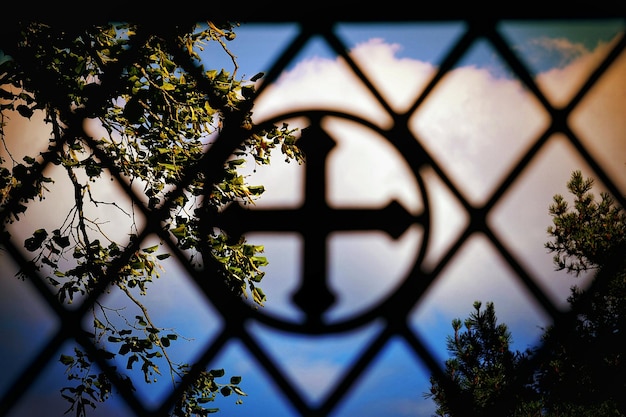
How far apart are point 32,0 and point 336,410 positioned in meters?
1.20

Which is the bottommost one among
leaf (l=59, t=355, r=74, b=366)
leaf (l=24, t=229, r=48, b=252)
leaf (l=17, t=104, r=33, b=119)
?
leaf (l=59, t=355, r=74, b=366)

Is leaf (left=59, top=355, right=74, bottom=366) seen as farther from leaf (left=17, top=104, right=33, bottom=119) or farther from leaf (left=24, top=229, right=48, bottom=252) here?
leaf (left=17, top=104, right=33, bottom=119)

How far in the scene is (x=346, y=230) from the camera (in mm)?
1051

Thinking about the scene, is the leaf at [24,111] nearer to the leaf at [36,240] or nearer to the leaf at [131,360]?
the leaf at [36,240]

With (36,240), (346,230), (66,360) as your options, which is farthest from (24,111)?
(346,230)

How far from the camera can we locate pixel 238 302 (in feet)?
3.05

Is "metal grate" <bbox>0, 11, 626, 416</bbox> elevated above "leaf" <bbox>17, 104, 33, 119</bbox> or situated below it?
below

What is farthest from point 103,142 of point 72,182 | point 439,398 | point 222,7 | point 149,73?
point 439,398

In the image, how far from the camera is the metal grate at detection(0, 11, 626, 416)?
0.86 metres

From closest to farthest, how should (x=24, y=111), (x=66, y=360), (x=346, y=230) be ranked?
(x=346, y=230)
(x=66, y=360)
(x=24, y=111)

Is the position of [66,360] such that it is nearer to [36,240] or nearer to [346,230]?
[36,240]

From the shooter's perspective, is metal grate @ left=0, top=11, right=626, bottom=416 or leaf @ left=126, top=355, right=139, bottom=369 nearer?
metal grate @ left=0, top=11, right=626, bottom=416

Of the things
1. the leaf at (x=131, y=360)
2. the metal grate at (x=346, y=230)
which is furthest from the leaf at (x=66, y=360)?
the metal grate at (x=346, y=230)

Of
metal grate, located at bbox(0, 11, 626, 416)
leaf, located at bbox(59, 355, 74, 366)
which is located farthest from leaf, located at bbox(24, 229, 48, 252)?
metal grate, located at bbox(0, 11, 626, 416)
